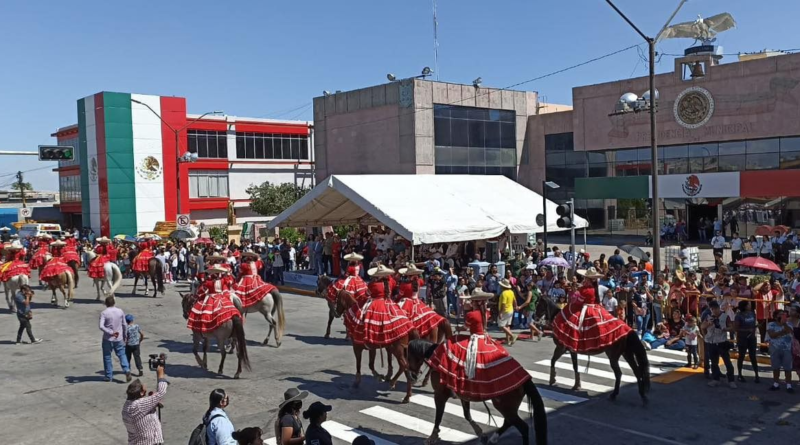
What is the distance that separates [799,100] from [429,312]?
2998cm

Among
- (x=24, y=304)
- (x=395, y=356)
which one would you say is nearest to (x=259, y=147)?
(x=24, y=304)

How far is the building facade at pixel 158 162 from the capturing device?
55.3 m

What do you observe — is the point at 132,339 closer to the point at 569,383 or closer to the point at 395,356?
the point at 395,356

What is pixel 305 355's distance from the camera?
49.6 feet

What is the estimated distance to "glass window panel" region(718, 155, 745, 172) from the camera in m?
36.9

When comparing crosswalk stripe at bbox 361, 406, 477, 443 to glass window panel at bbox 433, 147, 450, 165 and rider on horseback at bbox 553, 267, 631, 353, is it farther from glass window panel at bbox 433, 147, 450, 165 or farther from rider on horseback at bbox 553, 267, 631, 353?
glass window panel at bbox 433, 147, 450, 165

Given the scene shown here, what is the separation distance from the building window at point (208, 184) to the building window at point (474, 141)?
79.1ft

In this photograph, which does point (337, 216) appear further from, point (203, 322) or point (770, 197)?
point (770, 197)

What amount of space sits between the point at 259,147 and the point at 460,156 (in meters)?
24.0

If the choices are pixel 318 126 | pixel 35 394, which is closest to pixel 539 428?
pixel 35 394

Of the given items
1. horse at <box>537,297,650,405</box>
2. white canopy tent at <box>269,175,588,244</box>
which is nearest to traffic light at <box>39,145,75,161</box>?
white canopy tent at <box>269,175,588,244</box>

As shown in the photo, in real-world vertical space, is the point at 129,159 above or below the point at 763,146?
above

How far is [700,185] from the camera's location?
125ft

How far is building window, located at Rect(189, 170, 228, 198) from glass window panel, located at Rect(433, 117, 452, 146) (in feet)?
78.8
